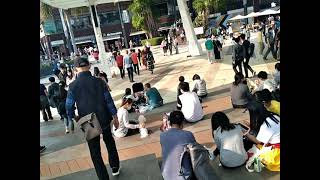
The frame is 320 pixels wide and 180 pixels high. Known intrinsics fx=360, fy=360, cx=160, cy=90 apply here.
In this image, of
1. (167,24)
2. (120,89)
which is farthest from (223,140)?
(167,24)

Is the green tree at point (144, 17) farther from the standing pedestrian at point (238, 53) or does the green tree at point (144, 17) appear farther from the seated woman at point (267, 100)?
the seated woman at point (267, 100)

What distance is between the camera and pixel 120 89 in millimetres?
Result: 15367

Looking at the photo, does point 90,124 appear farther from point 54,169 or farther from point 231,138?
point 54,169

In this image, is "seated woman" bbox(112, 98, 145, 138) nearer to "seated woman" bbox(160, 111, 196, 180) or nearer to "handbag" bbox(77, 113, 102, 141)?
"handbag" bbox(77, 113, 102, 141)

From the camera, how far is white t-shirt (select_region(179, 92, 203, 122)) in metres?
8.20

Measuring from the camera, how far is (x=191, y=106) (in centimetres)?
827

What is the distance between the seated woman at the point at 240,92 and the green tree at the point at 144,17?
37193mm

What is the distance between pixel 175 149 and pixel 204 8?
40980mm

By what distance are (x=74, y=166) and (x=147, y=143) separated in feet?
5.24

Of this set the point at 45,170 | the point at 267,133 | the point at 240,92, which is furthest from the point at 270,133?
the point at 45,170

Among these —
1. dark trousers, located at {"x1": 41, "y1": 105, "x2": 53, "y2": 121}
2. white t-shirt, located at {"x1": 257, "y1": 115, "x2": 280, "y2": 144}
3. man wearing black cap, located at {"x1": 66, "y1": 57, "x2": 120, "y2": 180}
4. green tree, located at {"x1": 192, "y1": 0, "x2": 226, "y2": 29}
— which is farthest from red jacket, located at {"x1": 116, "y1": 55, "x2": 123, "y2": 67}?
green tree, located at {"x1": 192, "y1": 0, "x2": 226, "y2": 29}

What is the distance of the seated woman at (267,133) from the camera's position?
208 inches

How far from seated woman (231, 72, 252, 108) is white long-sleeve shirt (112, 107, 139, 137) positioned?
252cm

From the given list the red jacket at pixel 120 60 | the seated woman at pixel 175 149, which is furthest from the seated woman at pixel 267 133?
the red jacket at pixel 120 60
